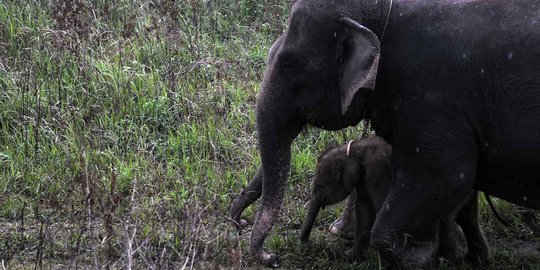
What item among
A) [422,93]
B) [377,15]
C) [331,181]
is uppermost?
[377,15]

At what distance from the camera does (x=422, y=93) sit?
6.29 metres

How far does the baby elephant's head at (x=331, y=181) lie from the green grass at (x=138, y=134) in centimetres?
20

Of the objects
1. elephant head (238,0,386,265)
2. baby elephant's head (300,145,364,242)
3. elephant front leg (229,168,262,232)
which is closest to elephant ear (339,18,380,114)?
elephant head (238,0,386,265)

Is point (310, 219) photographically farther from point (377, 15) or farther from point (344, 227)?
point (377, 15)

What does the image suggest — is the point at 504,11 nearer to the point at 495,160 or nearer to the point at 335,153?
the point at 495,160

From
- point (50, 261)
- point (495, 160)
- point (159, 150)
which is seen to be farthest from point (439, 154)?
point (159, 150)

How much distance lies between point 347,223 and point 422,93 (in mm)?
1355

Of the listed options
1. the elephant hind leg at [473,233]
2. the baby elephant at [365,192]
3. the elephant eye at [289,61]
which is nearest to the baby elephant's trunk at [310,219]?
the baby elephant at [365,192]

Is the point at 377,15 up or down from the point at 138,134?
up

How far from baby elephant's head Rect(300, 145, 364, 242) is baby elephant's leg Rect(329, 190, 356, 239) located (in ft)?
A: 0.65

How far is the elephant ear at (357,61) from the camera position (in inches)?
244

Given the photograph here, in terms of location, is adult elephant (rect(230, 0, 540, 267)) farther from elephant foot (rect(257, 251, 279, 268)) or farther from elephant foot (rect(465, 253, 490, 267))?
elephant foot (rect(257, 251, 279, 268))

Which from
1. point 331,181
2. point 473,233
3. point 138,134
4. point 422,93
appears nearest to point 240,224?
point 331,181

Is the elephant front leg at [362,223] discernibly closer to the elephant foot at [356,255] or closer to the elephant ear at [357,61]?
the elephant foot at [356,255]
